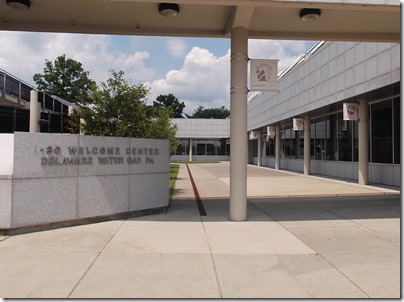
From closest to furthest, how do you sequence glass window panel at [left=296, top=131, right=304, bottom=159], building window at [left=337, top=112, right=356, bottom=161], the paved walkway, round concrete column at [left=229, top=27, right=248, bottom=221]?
the paved walkway → round concrete column at [left=229, top=27, right=248, bottom=221] → building window at [left=337, top=112, right=356, bottom=161] → glass window panel at [left=296, top=131, right=304, bottom=159]

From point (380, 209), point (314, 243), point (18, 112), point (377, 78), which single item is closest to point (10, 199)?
point (314, 243)

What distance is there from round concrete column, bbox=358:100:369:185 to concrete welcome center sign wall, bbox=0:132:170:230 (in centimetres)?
1134

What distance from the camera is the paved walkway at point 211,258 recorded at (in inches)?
196

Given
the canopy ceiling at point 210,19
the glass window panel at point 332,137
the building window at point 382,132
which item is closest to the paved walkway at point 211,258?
the canopy ceiling at point 210,19

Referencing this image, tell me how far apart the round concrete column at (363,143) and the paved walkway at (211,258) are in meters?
8.34

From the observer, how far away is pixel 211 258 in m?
6.41

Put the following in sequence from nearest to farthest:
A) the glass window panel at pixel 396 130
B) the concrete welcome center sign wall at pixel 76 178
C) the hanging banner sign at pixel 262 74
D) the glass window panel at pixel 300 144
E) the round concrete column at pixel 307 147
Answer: the concrete welcome center sign wall at pixel 76 178 < the hanging banner sign at pixel 262 74 < the glass window panel at pixel 396 130 < the round concrete column at pixel 307 147 < the glass window panel at pixel 300 144

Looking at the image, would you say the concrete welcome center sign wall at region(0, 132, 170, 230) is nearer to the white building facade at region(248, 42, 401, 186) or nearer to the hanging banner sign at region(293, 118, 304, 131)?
the white building facade at region(248, 42, 401, 186)

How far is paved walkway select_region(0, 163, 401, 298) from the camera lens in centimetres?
499

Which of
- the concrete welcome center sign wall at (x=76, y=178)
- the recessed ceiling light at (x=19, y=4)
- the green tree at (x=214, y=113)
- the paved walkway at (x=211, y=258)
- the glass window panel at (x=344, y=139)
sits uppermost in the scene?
the green tree at (x=214, y=113)

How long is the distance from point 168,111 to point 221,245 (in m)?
22.8

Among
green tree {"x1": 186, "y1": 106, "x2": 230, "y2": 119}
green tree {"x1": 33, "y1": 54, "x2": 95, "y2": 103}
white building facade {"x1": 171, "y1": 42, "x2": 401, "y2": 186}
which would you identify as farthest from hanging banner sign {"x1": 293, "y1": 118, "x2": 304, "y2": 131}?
green tree {"x1": 186, "y1": 106, "x2": 230, "y2": 119}

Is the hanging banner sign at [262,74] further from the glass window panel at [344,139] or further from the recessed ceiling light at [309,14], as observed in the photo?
the glass window panel at [344,139]

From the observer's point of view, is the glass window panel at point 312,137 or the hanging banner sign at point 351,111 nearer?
the hanging banner sign at point 351,111
